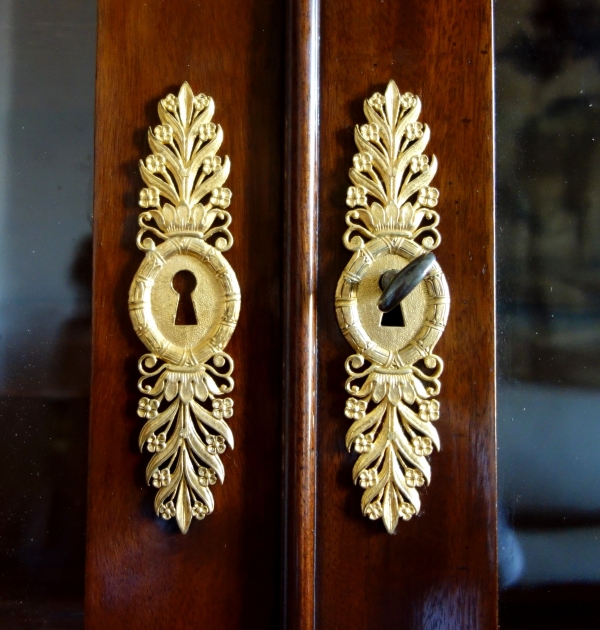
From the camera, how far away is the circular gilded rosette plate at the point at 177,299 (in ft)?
1.31

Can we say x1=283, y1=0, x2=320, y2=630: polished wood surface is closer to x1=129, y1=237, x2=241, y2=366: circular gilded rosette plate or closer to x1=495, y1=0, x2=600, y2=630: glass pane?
x1=129, y1=237, x2=241, y2=366: circular gilded rosette plate

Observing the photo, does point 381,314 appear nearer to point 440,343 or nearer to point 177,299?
point 440,343

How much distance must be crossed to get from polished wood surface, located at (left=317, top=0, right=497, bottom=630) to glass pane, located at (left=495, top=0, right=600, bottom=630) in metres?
0.06

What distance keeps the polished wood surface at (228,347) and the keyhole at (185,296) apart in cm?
4

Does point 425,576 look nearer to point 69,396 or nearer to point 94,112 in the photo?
point 69,396

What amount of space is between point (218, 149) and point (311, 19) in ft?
0.38

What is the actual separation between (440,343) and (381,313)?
5cm

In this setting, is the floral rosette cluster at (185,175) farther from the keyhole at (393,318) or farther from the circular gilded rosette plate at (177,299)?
the keyhole at (393,318)

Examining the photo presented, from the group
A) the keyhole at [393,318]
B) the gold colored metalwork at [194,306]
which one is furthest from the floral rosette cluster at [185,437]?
the keyhole at [393,318]

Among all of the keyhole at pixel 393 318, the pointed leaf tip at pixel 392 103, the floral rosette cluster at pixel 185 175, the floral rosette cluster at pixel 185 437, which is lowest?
the floral rosette cluster at pixel 185 437

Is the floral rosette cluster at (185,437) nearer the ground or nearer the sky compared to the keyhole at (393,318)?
nearer the ground

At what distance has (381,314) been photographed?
1.30 ft

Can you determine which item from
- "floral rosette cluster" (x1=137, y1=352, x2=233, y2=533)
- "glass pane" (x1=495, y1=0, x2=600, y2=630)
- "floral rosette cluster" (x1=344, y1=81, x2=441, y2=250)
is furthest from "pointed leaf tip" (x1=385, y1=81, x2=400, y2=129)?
"floral rosette cluster" (x1=137, y1=352, x2=233, y2=533)

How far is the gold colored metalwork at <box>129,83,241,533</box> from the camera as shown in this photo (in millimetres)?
397
